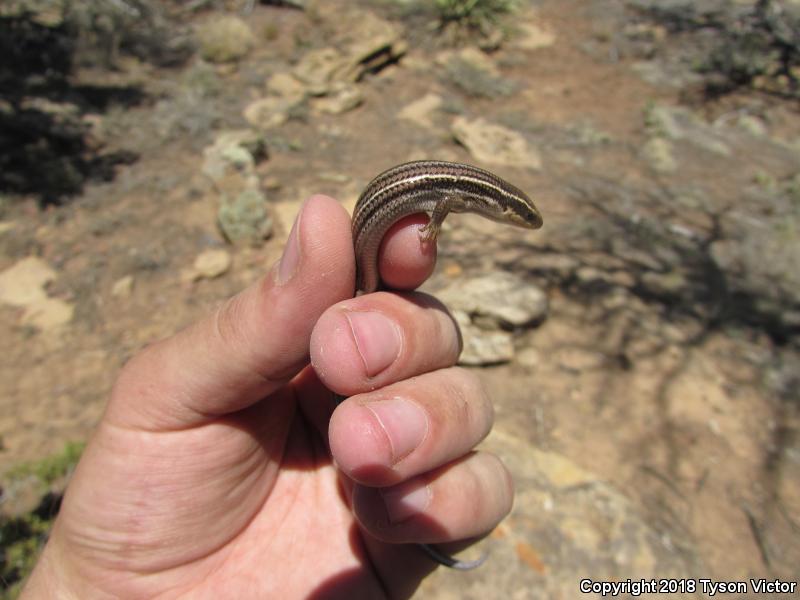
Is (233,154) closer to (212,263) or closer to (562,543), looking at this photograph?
(212,263)

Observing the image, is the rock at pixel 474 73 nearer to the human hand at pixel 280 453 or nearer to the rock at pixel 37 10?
the rock at pixel 37 10

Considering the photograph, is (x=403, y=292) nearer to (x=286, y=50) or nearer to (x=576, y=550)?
(x=576, y=550)

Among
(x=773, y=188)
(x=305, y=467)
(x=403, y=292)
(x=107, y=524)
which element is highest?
(x=403, y=292)

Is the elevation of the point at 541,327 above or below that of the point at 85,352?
below

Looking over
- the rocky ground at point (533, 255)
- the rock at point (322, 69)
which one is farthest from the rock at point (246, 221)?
the rock at point (322, 69)

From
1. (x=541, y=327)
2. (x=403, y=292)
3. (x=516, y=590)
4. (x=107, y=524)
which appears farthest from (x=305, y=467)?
(x=541, y=327)
